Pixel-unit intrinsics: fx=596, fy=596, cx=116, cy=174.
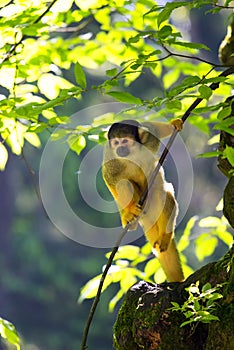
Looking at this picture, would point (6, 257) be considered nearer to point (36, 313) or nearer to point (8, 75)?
point (36, 313)

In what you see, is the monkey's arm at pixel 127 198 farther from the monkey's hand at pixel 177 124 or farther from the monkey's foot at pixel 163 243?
the monkey's hand at pixel 177 124

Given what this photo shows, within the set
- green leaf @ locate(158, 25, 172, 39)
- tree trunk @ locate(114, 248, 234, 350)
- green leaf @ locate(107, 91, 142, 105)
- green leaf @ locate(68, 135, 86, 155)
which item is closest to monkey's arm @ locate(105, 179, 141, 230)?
green leaf @ locate(68, 135, 86, 155)

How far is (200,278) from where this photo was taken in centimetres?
170

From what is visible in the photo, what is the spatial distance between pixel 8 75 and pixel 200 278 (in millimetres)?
950

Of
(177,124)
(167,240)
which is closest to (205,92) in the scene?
(177,124)

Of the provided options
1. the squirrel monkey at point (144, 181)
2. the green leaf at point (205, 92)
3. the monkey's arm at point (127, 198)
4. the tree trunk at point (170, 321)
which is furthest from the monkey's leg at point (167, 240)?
the green leaf at point (205, 92)

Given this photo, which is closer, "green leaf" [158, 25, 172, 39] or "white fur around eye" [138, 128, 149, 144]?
"green leaf" [158, 25, 172, 39]

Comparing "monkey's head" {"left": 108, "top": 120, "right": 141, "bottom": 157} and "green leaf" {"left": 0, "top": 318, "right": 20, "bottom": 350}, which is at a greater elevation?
"monkey's head" {"left": 108, "top": 120, "right": 141, "bottom": 157}

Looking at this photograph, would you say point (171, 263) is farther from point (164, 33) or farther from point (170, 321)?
point (164, 33)

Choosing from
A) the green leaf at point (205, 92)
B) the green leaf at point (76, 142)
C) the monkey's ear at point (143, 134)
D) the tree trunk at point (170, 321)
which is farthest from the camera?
the monkey's ear at point (143, 134)

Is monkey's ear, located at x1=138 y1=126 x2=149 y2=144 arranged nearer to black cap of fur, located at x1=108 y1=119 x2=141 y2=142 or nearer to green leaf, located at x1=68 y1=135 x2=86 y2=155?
black cap of fur, located at x1=108 y1=119 x2=141 y2=142

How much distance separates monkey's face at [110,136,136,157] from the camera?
2.19m

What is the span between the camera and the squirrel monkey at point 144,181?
2188 mm

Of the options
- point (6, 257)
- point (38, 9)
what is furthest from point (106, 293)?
point (38, 9)
